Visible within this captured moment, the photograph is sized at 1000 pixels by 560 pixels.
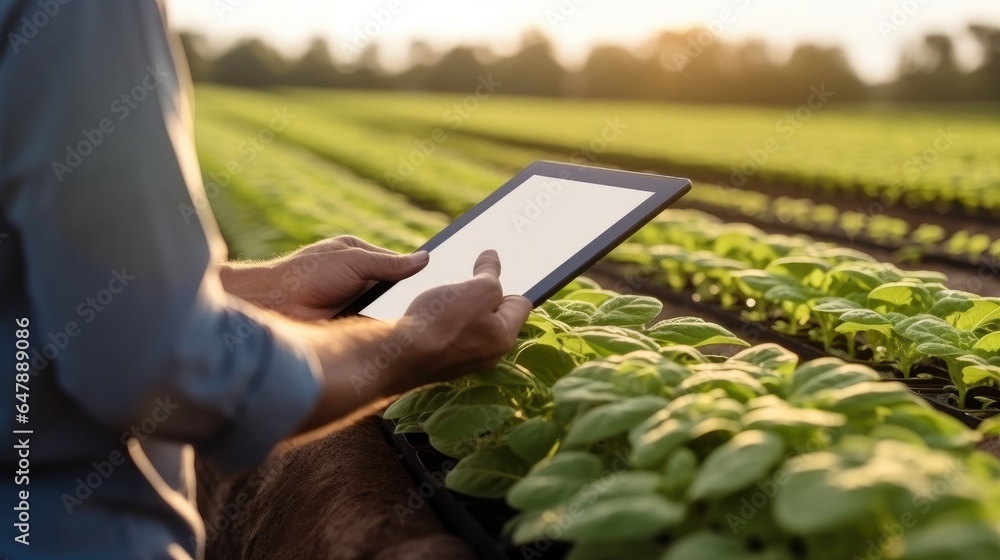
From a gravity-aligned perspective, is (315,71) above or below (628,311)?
below

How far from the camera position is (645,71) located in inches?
1775

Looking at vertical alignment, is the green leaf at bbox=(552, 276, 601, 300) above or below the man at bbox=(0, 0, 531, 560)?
below

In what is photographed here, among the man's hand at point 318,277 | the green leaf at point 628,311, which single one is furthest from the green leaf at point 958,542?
the man's hand at point 318,277

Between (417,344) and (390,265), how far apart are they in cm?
59

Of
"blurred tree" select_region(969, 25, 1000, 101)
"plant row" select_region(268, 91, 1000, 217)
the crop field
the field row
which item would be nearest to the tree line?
"blurred tree" select_region(969, 25, 1000, 101)

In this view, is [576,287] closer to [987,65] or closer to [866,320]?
[866,320]

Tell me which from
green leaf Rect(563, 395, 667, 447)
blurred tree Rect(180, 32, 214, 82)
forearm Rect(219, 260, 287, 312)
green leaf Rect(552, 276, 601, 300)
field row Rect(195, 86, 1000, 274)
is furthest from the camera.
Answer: blurred tree Rect(180, 32, 214, 82)

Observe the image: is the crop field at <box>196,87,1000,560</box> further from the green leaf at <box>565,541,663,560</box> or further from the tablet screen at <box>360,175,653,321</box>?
the tablet screen at <box>360,175,653,321</box>

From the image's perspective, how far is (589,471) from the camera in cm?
115

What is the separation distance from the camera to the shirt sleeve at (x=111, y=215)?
942 mm

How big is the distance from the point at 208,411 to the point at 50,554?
1.32 ft

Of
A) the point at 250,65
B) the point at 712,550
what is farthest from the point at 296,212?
the point at 250,65

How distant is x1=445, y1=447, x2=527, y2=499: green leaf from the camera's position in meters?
1.37

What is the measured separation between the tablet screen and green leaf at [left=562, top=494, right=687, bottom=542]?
2.28 ft
